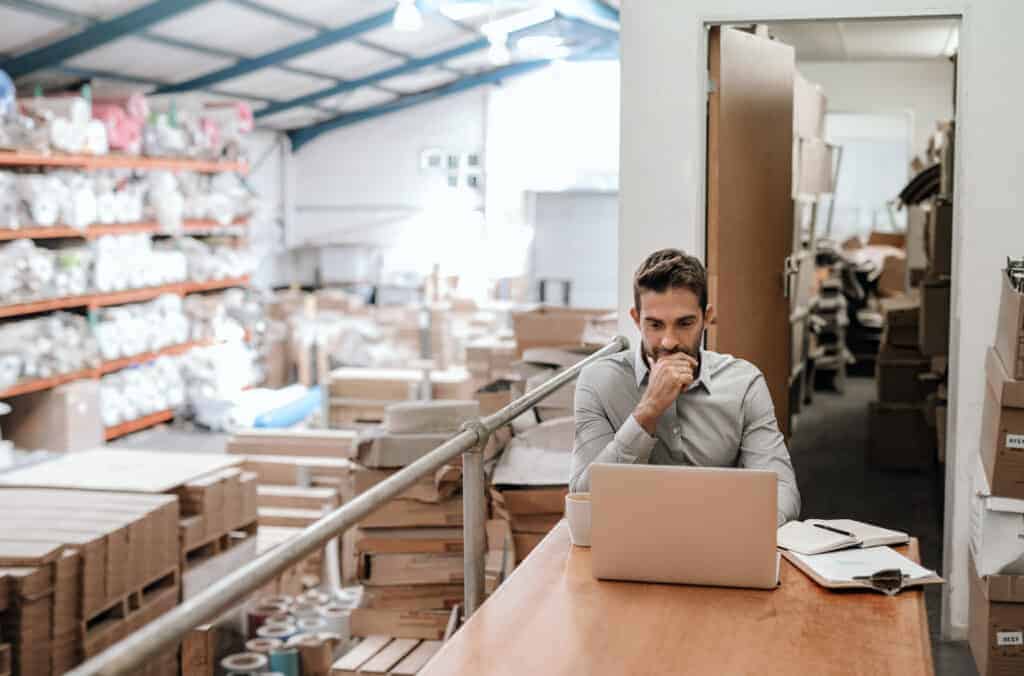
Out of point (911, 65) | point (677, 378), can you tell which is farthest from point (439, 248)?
point (677, 378)

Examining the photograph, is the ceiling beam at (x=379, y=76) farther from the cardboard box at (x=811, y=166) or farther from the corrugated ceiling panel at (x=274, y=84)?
the cardboard box at (x=811, y=166)

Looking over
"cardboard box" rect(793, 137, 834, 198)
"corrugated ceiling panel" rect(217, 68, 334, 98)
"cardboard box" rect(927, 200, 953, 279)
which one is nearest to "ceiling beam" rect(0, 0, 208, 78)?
"corrugated ceiling panel" rect(217, 68, 334, 98)

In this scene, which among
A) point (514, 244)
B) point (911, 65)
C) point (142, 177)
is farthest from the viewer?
point (514, 244)

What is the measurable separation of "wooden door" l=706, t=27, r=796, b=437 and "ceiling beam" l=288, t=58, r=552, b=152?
1172 cm

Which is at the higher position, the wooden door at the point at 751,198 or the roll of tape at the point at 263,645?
the wooden door at the point at 751,198

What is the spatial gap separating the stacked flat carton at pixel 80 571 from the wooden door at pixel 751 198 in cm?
222

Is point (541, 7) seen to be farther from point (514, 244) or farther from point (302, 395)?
point (514, 244)

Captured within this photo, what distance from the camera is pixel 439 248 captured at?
17234mm

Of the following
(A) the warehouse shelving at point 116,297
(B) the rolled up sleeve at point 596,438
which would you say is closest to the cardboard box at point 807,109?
(B) the rolled up sleeve at point 596,438

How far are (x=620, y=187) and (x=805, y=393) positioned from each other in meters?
6.17

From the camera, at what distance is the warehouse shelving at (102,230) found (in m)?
8.77

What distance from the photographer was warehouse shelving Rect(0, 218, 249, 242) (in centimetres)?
877

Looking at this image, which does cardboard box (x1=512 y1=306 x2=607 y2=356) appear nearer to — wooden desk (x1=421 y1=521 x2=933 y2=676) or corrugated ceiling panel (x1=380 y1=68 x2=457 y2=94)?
wooden desk (x1=421 y1=521 x2=933 y2=676)

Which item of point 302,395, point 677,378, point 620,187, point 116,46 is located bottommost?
point 302,395
